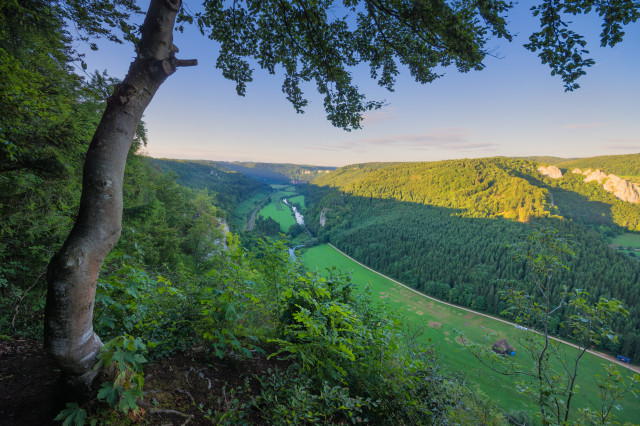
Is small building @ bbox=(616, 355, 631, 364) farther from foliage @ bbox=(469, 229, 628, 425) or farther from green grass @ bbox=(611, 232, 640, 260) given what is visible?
foliage @ bbox=(469, 229, 628, 425)

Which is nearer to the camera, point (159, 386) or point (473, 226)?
point (159, 386)

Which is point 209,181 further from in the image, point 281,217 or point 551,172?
point 551,172

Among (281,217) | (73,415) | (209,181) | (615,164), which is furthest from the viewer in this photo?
(615,164)

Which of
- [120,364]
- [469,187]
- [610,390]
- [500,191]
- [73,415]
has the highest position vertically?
[120,364]

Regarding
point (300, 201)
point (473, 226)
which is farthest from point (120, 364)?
point (300, 201)

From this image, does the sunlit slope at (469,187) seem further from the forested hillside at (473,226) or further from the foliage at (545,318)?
the foliage at (545,318)

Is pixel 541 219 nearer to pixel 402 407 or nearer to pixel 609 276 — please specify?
pixel 609 276

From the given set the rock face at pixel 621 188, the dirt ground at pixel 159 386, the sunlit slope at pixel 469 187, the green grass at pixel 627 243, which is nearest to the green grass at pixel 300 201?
the sunlit slope at pixel 469 187
